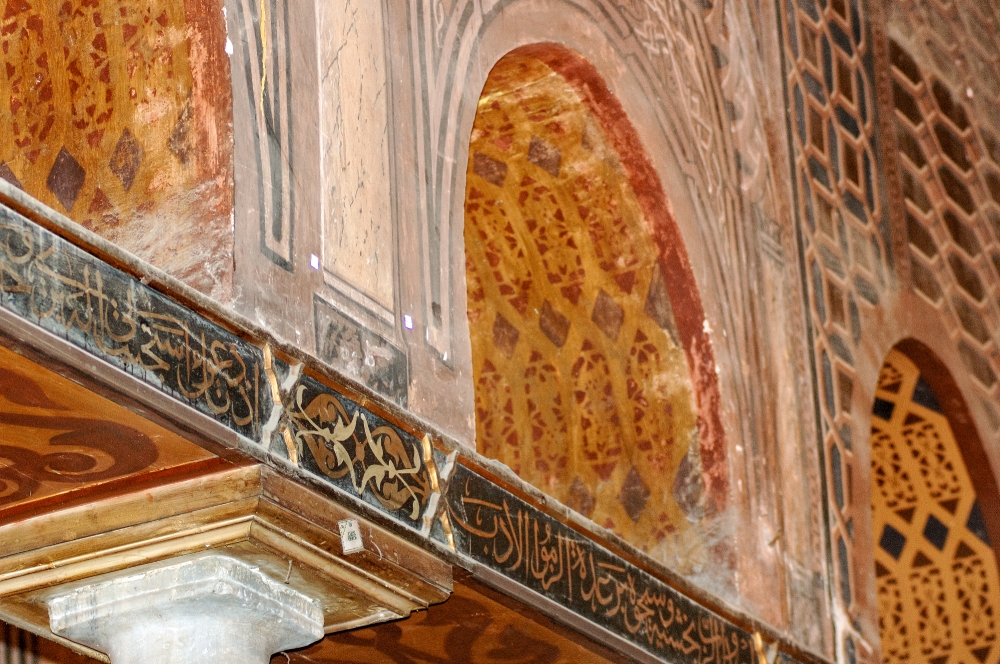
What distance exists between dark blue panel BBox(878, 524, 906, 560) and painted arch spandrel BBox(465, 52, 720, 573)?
90.0 inches

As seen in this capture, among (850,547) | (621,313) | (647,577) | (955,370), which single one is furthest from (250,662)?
(955,370)

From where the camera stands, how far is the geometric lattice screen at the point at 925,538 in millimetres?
7039

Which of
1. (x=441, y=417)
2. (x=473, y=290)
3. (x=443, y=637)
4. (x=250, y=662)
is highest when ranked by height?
(x=473, y=290)

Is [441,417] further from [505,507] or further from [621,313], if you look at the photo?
[621,313]

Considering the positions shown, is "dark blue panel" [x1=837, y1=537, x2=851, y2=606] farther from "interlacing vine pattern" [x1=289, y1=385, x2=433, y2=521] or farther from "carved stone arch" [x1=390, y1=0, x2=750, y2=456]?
"interlacing vine pattern" [x1=289, y1=385, x2=433, y2=521]

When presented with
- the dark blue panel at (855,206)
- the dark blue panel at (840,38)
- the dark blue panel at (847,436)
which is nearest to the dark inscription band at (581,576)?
the dark blue panel at (847,436)

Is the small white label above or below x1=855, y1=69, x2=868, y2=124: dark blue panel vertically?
below

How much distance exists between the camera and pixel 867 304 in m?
6.44

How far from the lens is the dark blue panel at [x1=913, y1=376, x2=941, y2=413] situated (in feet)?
22.7

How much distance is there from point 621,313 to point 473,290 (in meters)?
0.65

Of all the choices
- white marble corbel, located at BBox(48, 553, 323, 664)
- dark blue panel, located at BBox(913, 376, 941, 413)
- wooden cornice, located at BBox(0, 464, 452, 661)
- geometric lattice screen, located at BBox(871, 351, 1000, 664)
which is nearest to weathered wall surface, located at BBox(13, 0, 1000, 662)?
dark blue panel, located at BBox(913, 376, 941, 413)

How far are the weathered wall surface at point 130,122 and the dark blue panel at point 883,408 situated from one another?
4.24 meters

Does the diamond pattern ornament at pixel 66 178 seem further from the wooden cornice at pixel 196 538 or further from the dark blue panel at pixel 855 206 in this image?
the dark blue panel at pixel 855 206

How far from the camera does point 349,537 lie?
3.34 m
